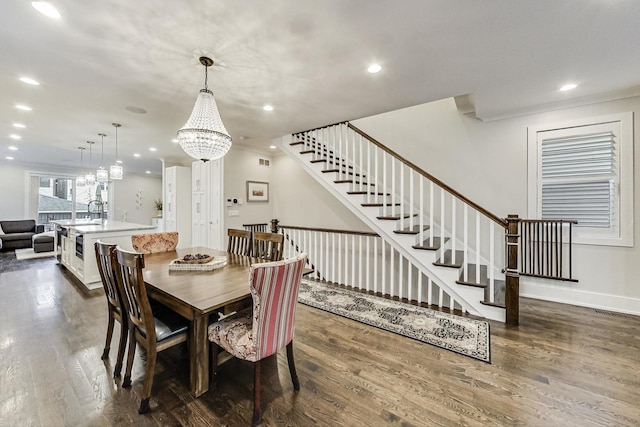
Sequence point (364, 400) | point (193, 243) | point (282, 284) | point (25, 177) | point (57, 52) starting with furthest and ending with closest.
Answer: point (25, 177), point (193, 243), point (57, 52), point (364, 400), point (282, 284)

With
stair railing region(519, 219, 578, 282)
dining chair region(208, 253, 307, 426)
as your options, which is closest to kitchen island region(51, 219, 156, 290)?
dining chair region(208, 253, 307, 426)

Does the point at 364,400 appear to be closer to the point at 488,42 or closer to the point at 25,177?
the point at 488,42

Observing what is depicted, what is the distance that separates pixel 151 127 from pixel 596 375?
6043mm

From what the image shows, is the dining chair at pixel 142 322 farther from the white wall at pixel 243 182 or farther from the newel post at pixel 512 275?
the white wall at pixel 243 182

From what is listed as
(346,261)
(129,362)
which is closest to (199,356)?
(129,362)

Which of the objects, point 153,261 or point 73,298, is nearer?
point 153,261

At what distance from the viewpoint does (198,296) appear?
156cm

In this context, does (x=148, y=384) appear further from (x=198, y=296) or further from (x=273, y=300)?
(x=273, y=300)

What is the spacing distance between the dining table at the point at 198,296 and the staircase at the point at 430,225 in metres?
2.17

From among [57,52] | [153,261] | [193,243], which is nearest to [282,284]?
[153,261]

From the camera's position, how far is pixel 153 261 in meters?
2.43

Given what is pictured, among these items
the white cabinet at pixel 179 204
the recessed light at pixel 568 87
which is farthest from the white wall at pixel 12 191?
the recessed light at pixel 568 87

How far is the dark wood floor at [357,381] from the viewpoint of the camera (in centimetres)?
154

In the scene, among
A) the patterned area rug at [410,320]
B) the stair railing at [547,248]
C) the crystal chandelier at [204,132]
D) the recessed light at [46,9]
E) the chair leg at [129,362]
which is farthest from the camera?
the stair railing at [547,248]
